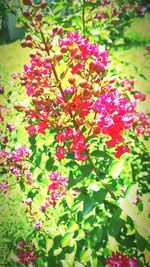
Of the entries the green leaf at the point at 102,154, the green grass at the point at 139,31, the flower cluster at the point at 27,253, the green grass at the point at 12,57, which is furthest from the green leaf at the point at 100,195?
the green grass at the point at 139,31

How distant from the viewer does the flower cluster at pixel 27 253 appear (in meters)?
1.81

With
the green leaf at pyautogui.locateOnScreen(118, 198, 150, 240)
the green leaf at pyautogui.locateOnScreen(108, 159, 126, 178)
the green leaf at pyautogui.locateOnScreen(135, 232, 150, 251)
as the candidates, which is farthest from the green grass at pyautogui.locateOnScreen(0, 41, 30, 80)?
the green leaf at pyautogui.locateOnScreen(135, 232, 150, 251)

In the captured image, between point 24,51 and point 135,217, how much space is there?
289 cm

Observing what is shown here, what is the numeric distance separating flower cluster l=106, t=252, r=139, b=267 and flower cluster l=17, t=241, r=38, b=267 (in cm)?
69

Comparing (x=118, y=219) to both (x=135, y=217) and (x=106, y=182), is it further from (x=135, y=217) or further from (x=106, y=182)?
(x=106, y=182)

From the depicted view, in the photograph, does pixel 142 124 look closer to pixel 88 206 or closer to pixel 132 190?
pixel 132 190

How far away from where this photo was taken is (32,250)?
1.85m

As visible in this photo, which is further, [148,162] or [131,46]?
[131,46]

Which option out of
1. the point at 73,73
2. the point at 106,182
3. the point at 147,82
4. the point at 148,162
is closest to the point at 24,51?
the point at 147,82

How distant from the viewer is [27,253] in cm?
185

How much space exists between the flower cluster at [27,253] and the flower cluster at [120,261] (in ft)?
2.25

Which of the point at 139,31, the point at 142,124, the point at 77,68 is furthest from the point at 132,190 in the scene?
the point at 139,31

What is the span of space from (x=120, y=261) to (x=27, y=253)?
0.84 m

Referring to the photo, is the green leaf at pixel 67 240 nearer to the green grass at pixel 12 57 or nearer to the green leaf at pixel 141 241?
the green leaf at pixel 141 241
